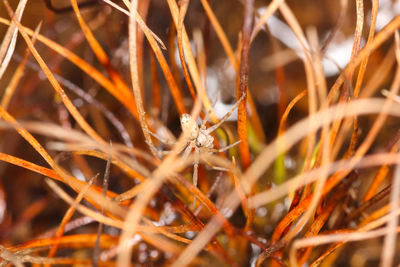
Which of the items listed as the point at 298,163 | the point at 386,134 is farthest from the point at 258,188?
the point at 386,134

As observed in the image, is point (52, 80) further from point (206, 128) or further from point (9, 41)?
point (206, 128)

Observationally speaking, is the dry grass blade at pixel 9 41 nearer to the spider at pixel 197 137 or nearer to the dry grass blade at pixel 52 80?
the dry grass blade at pixel 52 80

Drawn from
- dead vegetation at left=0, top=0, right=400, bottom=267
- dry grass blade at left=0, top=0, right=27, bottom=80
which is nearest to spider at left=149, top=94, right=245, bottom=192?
dead vegetation at left=0, top=0, right=400, bottom=267

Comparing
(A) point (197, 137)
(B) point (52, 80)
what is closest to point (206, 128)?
→ (A) point (197, 137)

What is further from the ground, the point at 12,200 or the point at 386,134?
the point at 386,134

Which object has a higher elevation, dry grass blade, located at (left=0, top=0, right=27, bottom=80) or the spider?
the spider

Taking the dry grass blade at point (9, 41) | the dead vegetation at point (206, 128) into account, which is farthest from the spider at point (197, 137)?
the dry grass blade at point (9, 41)

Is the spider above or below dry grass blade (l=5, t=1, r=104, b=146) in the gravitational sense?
above

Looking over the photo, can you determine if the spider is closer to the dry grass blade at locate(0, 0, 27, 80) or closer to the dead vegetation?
the dead vegetation

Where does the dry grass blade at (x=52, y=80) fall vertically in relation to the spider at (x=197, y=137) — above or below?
below

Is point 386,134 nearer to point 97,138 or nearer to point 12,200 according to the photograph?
point 97,138

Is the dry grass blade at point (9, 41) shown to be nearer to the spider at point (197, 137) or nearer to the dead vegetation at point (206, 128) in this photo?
the dead vegetation at point (206, 128)
